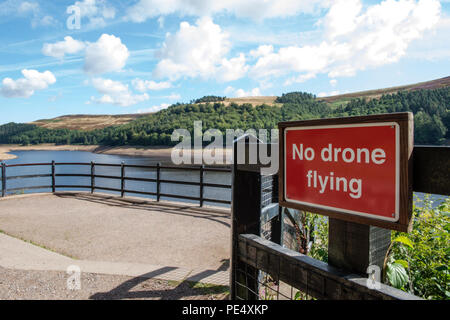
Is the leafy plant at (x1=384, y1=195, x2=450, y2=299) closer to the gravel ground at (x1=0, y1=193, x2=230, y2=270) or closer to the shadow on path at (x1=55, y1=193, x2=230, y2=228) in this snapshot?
the gravel ground at (x1=0, y1=193, x2=230, y2=270)

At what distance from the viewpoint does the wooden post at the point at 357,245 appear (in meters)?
1.20

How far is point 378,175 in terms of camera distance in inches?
44.8

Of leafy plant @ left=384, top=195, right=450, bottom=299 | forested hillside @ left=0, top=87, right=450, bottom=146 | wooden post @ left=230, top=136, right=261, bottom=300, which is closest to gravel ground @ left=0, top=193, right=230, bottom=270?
Result: leafy plant @ left=384, top=195, right=450, bottom=299

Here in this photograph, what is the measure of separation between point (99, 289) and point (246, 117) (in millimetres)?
96800

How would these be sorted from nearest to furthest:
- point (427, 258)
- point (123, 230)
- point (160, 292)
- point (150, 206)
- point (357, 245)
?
point (357, 245), point (427, 258), point (160, 292), point (123, 230), point (150, 206)

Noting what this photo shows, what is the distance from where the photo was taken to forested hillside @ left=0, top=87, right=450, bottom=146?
195 feet

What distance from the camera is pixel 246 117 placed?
99438 millimetres

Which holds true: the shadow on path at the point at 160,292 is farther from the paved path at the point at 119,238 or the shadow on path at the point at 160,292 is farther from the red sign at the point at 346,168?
the red sign at the point at 346,168

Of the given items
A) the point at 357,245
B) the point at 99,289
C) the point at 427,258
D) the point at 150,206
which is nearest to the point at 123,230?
the point at 150,206

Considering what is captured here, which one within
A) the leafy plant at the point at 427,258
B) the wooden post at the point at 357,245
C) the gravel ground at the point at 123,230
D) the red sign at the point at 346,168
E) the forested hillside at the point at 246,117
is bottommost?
the gravel ground at the point at 123,230

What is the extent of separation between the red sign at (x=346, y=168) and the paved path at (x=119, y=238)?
3.28 meters

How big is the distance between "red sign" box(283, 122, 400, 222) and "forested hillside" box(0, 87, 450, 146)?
45.7 m

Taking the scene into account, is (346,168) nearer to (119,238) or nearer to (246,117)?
(119,238)

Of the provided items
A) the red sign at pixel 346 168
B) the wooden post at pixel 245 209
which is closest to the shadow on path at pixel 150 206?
the wooden post at pixel 245 209
